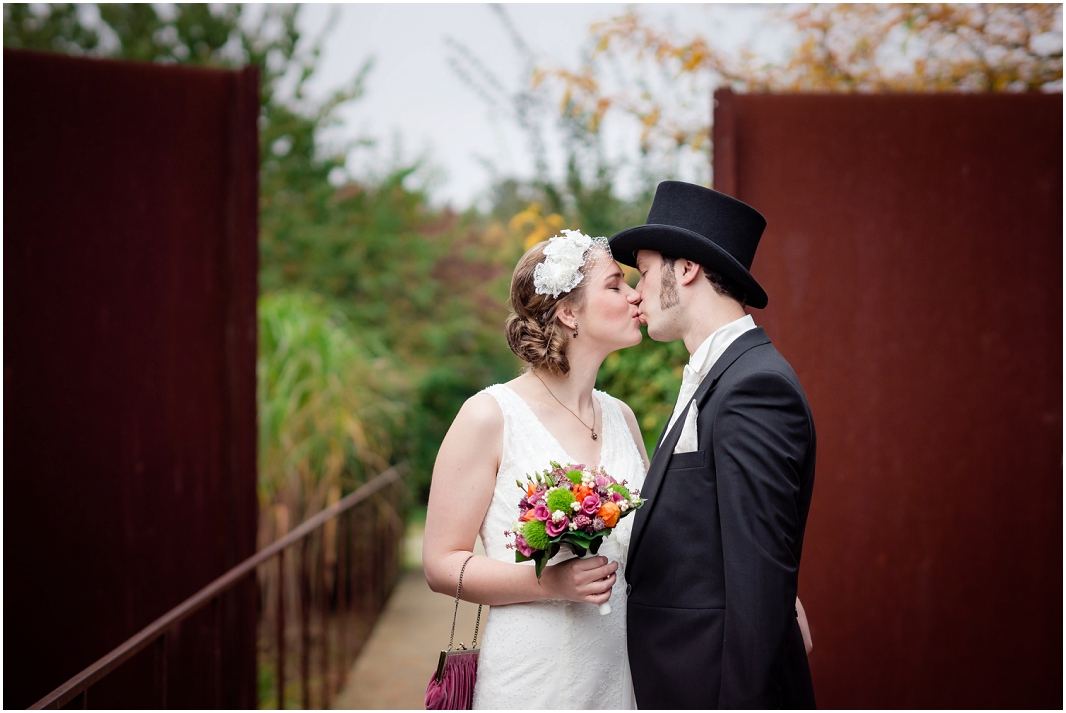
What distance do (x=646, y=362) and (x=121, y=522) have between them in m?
2.84

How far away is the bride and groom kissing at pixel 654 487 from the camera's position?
66.1 inches

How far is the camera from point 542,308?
2.45 m

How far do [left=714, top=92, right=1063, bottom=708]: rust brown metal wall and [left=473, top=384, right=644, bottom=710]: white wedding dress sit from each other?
5.05 feet

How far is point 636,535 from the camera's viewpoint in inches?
75.2

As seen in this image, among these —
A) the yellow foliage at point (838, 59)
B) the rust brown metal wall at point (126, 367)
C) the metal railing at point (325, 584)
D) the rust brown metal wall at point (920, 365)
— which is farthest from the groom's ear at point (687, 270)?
the yellow foliage at point (838, 59)

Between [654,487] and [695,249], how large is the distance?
60 cm

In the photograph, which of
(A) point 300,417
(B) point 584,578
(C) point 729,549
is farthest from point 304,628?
(C) point 729,549

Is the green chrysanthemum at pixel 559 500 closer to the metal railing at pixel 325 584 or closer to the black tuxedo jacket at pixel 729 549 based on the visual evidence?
the black tuxedo jacket at pixel 729 549

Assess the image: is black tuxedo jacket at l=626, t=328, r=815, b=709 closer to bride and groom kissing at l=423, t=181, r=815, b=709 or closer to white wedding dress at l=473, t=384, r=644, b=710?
bride and groom kissing at l=423, t=181, r=815, b=709

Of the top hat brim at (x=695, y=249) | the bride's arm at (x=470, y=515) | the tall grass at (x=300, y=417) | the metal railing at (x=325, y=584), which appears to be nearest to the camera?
the top hat brim at (x=695, y=249)

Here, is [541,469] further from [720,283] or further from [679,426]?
[720,283]

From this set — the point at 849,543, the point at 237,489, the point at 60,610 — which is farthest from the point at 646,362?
the point at 60,610

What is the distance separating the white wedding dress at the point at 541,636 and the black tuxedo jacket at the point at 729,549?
0.23 meters

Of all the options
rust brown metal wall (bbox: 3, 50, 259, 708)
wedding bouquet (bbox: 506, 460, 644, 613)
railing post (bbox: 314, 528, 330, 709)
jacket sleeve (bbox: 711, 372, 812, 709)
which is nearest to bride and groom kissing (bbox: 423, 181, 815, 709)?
jacket sleeve (bbox: 711, 372, 812, 709)
